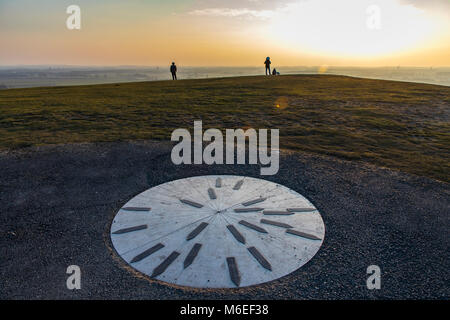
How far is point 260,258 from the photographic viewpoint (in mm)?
4934

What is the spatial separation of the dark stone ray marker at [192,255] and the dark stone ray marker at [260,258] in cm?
92

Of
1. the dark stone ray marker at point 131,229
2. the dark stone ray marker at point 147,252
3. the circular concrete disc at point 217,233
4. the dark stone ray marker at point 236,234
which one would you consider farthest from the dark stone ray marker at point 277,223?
the dark stone ray marker at point 131,229

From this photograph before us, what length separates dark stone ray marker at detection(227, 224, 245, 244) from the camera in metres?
5.37

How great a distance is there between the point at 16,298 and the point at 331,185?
695 centimetres

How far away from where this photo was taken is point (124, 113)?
1619 centimetres

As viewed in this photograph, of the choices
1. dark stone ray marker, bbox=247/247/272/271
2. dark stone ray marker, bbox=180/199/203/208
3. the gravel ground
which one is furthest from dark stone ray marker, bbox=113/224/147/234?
dark stone ray marker, bbox=247/247/272/271

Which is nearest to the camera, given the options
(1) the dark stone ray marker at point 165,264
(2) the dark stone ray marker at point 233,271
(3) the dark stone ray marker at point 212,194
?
(2) the dark stone ray marker at point 233,271

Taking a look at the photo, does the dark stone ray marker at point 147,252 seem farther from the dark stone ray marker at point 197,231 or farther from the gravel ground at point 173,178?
the dark stone ray marker at point 197,231

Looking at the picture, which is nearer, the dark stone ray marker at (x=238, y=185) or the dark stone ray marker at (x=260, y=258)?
the dark stone ray marker at (x=260, y=258)

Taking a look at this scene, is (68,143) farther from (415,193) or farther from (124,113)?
(415,193)

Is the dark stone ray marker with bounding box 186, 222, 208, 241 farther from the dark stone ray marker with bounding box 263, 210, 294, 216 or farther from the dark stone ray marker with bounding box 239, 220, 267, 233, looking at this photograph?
the dark stone ray marker with bounding box 263, 210, 294, 216

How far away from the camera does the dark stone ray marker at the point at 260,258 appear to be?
4758 mm

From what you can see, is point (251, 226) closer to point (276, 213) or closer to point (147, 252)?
point (276, 213)
